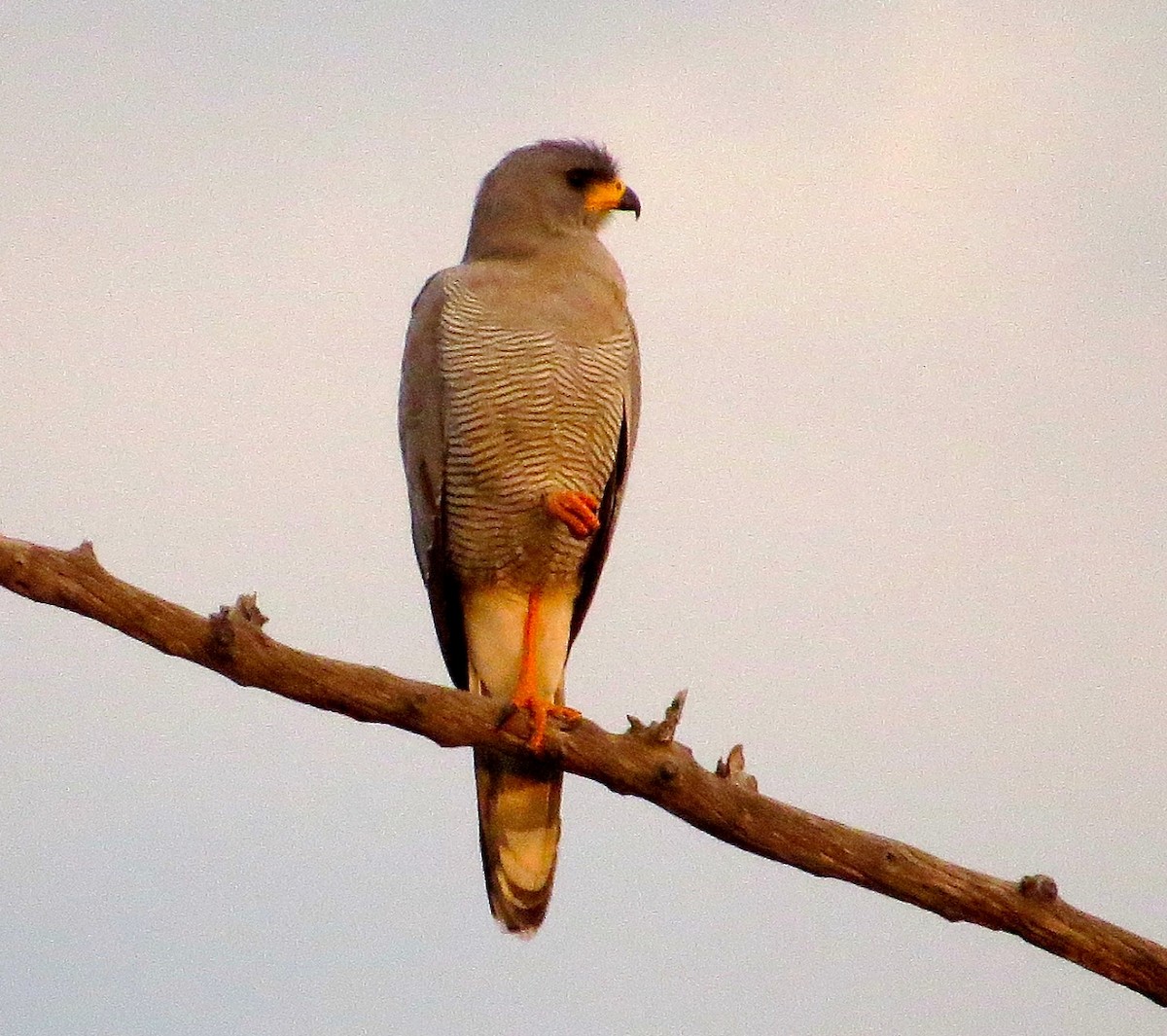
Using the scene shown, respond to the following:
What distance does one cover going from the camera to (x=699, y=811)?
601 centimetres

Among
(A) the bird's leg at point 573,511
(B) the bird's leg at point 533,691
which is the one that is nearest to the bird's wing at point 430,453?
(B) the bird's leg at point 533,691

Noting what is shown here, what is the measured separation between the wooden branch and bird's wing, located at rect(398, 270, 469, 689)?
3.82 ft

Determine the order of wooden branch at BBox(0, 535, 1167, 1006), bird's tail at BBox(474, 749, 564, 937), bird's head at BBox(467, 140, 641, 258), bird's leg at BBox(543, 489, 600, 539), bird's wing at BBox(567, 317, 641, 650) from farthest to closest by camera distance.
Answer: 1. bird's head at BBox(467, 140, 641, 258)
2. bird's wing at BBox(567, 317, 641, 650)
3. bird's tail at BBox(474, 749, 564, 937)
4. bird's leg at BBox(543, 489, 600, 539)
5. wooden branch at BBox(0, 535, 1167, 1006)

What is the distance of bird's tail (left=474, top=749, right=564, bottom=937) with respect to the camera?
7.11 m

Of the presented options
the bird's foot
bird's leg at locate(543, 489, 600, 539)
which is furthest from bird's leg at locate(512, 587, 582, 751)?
bird's leg at locate(543, 489, 600, 539)

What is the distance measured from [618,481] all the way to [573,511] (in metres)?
0.46

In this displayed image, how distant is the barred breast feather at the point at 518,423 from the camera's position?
7.00 metres

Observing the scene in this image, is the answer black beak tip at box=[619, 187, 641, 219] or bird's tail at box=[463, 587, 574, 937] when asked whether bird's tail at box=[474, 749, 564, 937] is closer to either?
bird's tail at box=[463, 587, 574, 937]

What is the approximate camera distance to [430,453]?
7.14 metres

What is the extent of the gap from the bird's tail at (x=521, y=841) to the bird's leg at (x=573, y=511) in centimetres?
94

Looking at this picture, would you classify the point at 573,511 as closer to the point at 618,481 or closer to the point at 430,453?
the point at 618,481

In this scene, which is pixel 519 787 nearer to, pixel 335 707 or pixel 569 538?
pixel 569 538

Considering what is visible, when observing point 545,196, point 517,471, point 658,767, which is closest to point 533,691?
point 517,471

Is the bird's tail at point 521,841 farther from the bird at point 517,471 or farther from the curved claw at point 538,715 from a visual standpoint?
the curved claw at point 538,715
